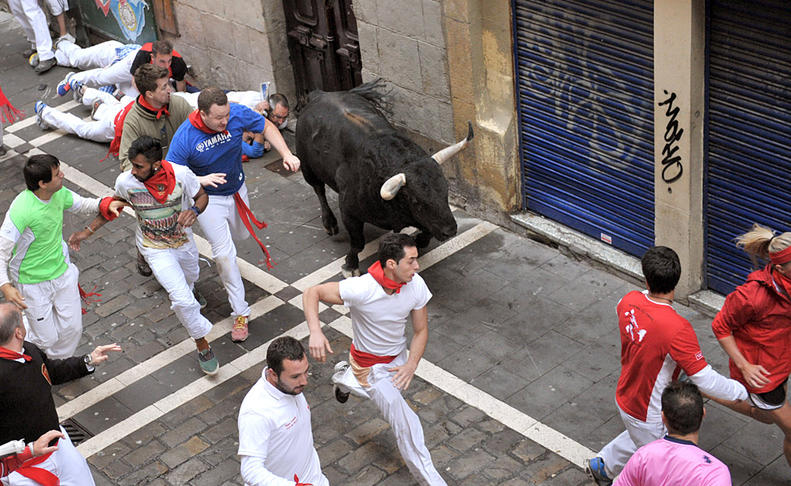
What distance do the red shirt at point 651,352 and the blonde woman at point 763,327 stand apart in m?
0.42

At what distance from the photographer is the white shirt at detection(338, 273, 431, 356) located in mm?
6898

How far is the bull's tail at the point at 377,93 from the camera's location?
10867mm

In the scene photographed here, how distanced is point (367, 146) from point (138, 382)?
301 centimetres

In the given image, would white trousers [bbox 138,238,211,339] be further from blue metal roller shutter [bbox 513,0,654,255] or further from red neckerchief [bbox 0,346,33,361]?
blue metal roller shutter [bbox 513,0,654,255]

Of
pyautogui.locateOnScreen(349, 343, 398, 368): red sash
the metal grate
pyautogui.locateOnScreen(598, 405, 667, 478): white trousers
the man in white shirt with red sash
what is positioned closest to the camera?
pyautogui.locateOnScreen(598, 405, 667, 478): white trousers

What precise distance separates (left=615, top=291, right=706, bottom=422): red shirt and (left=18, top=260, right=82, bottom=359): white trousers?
15.1ft

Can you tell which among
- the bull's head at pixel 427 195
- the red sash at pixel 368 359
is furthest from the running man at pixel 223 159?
the red sash at pixel 368 359

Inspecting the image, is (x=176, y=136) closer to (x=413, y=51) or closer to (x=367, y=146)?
(x=367, y=146)

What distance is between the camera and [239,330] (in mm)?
9469

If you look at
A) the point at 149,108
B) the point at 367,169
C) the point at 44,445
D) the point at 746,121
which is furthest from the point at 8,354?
the point at 746,121

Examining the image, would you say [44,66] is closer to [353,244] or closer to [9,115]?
[9,115]

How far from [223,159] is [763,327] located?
15.9 ft

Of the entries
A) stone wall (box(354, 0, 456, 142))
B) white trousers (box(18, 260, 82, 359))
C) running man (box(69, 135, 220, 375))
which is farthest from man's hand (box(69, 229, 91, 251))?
stone wall (box(354, 0, 456, 142))

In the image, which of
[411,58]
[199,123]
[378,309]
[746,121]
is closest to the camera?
[378,309]
